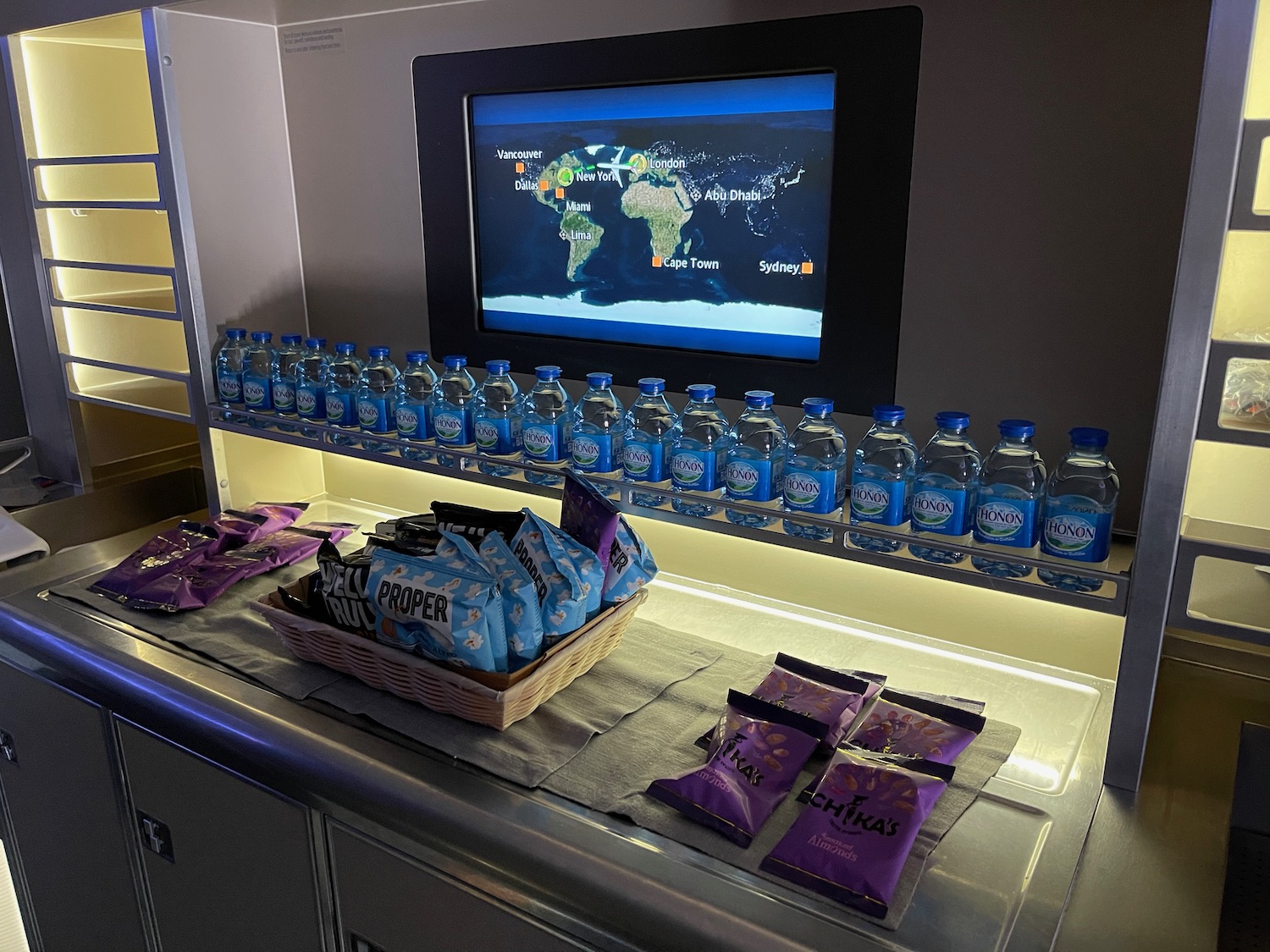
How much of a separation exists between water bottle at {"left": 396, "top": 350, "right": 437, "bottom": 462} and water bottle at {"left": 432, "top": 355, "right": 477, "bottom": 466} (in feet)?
0.08

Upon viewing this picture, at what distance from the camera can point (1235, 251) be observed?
0.99 m

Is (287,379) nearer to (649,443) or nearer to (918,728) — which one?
(649,443)

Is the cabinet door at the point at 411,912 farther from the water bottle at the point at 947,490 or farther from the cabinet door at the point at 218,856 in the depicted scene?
the water bottle at the point at 947,490

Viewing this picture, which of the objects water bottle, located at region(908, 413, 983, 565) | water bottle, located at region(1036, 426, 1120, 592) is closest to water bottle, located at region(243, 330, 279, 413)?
water bottle, located at region(908, 413, 983, 565)

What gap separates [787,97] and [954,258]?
38cm

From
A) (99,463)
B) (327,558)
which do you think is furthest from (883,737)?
(99,463)

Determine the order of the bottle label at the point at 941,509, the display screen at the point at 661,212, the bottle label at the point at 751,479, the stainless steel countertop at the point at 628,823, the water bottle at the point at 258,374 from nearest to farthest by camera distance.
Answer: the stainless steel countertop at the point at 628,823
the bottle label at the point at 941,509
the bottle label at the point at 751,479
the display screen at the point at 661,212
the water bottle at the point at 258,374

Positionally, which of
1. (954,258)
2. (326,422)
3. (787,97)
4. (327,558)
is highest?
(787,97)

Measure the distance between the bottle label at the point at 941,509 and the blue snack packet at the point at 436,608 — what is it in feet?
1.93

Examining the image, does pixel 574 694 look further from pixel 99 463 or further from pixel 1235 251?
pixel 99 463

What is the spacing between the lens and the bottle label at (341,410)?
184cm

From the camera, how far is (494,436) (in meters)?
1.64

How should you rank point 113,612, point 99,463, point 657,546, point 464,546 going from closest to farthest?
point 464,546 → point 113,612 → point 657,546 → point 99,463

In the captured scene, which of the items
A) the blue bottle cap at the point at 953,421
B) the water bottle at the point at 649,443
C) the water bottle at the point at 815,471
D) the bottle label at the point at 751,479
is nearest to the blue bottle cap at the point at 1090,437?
the blue bottle cap at the point at 953,421
